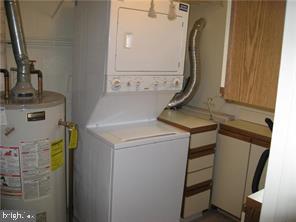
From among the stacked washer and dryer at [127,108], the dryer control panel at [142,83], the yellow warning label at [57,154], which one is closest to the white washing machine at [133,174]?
the stacked washer and dryer at [127,108]

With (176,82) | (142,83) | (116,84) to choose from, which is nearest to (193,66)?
(176,82)

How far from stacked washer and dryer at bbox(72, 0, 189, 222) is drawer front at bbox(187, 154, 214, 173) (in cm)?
12

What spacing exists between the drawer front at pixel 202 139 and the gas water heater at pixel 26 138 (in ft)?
3.38

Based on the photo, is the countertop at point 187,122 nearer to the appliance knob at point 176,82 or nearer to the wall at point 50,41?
the appliance knob at point 176,82

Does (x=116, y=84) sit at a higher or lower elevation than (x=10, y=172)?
higher

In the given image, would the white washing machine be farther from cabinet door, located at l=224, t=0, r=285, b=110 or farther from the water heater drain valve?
cabinet door, located at l=224, t=0, r=285, b=110

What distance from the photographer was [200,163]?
2.53 metres

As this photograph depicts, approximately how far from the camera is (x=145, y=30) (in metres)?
2.03

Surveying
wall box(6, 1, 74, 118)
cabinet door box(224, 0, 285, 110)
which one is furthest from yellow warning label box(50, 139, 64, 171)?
cabinet door box(224, 0, 285, 110)

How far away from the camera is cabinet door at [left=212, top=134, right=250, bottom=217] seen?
249 centimetres

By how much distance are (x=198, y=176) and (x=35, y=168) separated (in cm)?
134

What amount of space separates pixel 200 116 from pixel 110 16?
1.36m

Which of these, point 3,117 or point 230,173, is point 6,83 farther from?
point 230,173

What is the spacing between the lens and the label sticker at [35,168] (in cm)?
181
